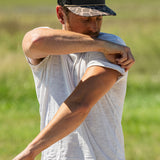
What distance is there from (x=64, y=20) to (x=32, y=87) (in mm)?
9264

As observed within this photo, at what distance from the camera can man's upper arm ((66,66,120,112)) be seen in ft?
7.71

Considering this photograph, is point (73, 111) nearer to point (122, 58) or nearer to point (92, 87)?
point (92, 87)

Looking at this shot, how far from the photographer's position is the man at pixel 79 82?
2.36m

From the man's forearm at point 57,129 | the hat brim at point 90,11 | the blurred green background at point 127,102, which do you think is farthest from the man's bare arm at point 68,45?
the blurred green background at point 127,102

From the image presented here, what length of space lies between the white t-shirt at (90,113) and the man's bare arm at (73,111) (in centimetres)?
11

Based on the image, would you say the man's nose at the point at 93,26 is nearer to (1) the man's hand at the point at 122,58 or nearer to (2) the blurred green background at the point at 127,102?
(1) the man's hand at the point at 122,58

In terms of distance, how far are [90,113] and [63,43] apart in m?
0.39

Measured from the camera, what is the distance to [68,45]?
7.93 ft

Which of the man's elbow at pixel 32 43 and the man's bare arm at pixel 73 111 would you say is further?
the man's elbow at pixel 32 43

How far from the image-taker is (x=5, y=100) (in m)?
11.1

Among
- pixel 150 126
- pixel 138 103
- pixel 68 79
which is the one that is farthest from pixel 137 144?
pixel 68 79

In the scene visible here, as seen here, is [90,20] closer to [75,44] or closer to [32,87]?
[75,44]

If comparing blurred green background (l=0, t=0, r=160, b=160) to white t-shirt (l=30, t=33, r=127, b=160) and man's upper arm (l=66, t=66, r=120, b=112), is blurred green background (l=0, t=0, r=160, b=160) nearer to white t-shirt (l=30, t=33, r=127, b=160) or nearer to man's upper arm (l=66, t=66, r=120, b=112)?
white t-shirt (l=30, t=33, r=127, b=160)

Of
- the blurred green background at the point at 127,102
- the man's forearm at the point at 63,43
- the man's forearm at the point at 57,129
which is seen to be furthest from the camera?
the blurred green background at the point at 127,102
